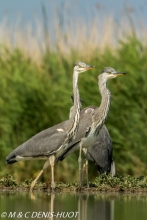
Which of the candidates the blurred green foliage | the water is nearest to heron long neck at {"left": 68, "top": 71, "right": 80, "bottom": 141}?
the water

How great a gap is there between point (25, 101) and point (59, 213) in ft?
22.4

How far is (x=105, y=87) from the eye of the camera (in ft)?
53.9

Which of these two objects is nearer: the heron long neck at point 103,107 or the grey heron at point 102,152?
the heron long neck at point 103,107

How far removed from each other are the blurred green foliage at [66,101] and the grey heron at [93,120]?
105 cm

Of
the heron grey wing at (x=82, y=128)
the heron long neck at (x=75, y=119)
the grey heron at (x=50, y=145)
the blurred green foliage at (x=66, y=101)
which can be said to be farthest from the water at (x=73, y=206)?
the blurred green foliage at (x=66, y=101)

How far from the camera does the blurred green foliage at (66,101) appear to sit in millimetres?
17344

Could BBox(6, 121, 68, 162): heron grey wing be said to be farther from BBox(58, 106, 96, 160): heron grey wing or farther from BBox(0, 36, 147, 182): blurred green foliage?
BBox(0, 36, 147, 182): blurred green foliage

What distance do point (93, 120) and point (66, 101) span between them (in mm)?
1899

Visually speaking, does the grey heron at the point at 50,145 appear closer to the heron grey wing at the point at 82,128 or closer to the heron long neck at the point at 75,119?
the heron long neck at the point at 75,119

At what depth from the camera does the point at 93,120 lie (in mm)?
16047

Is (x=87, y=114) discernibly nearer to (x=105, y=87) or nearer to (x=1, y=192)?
(x=105, y=87)

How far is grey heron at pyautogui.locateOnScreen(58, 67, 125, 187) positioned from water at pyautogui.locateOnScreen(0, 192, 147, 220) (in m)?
1.37

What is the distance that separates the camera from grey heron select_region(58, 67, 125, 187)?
15.7 meters

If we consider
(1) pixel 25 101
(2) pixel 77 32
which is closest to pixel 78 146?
(1) pixel 25 101
